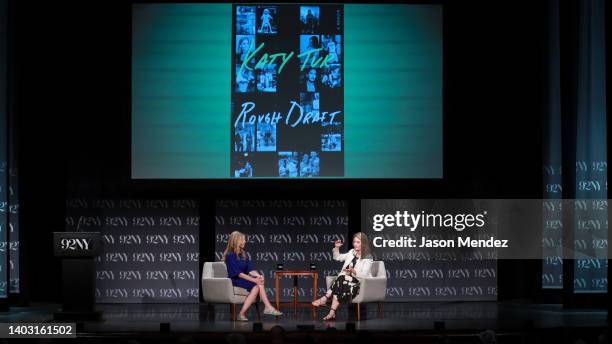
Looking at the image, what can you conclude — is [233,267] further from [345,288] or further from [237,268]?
[345,288]

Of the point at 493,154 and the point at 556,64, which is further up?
A: the point at 556,64

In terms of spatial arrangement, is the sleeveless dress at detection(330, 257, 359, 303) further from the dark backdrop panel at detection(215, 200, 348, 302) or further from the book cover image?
the book cover image

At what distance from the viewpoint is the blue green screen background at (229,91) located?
454 inches

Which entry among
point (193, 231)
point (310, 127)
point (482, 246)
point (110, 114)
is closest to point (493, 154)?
point (482, 246)

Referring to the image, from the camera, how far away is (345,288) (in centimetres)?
988

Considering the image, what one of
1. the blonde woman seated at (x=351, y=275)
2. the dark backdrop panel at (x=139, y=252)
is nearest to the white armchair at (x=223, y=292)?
the blonde woman seated at (x=351, y=275)

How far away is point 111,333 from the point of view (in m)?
7.77

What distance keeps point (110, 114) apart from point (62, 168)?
0.91 m

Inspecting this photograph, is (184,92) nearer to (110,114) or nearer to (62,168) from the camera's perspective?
(110,114)

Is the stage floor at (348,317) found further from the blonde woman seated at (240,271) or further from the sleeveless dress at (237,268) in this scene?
the sleeveless dress at (237,268)

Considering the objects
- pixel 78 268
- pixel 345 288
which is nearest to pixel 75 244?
pixel 78 268

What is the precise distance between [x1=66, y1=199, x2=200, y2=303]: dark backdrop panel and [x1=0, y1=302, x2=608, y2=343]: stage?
0.26m

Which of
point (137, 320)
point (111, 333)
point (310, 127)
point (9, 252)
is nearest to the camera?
point (111, 333)

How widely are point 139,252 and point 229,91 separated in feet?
7.33
